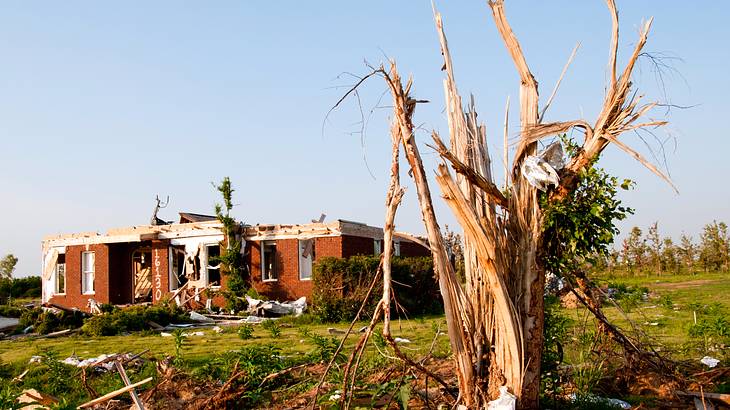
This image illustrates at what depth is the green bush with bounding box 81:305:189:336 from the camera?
15.4 meters

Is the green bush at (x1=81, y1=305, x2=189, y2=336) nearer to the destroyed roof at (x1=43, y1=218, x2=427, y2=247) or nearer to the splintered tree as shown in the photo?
the destroyed roof at (x1=43, y1=218, x2=427, y2=247)

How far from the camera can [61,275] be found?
27.5 m

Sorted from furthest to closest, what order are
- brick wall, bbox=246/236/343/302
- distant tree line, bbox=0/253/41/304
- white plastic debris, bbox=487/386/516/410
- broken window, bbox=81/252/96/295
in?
distant tree line, bbox=0/253/41/304 → broken window, bbox=81/252/96/295 → brick wall, bbox=246/236/343/302 → white plastic debris, bbox=487/386/516/410

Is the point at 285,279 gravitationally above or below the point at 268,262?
below

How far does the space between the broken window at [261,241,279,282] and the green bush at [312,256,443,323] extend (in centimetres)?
483

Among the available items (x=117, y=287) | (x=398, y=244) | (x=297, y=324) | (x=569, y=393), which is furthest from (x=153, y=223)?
(x=569, y=393)

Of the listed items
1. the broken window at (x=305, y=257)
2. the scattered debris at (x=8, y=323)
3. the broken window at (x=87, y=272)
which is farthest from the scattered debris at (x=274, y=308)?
the broken window at (x=87, y=272)

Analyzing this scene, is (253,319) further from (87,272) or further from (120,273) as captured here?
(87,272)

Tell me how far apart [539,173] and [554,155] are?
0.96 feet

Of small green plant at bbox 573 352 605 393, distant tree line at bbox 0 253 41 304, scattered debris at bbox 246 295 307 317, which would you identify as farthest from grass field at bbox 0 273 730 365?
distant tree line at bbox 0 253 41 304

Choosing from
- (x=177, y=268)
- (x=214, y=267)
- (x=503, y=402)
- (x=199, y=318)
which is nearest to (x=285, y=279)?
(x=214, y=267)

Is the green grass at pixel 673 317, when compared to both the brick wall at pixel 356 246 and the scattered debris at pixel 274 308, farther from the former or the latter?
the scattered debris at pixel 274 308

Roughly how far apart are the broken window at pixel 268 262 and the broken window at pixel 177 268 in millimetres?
3365

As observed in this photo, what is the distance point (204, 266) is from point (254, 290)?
3.03 m
